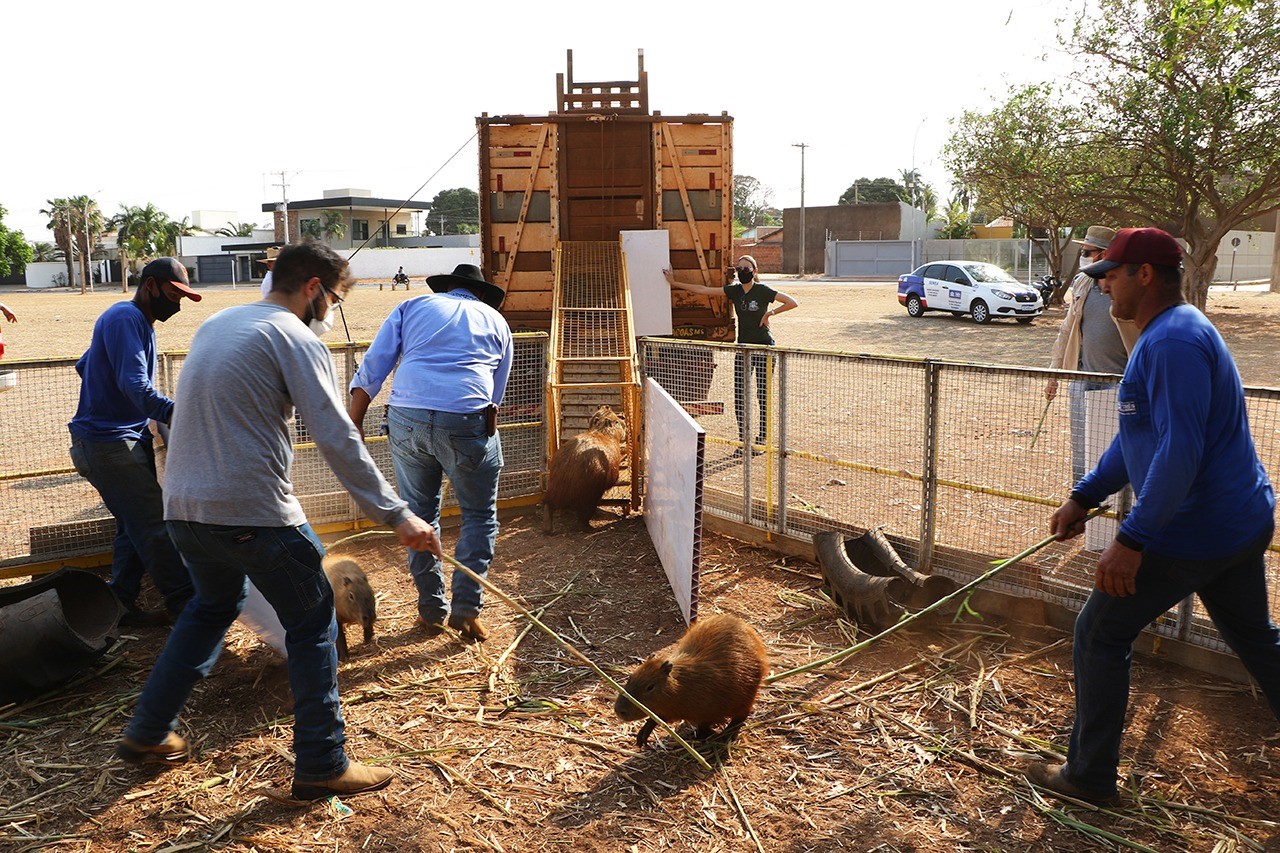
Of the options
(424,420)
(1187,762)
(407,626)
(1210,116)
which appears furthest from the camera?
(1210,116)

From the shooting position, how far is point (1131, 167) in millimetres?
23359

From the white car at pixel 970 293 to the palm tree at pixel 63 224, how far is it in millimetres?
68525

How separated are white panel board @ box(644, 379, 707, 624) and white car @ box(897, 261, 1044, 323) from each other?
20.8 meters

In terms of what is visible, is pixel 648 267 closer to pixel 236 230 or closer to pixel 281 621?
pixel 281 621

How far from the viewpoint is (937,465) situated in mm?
5656

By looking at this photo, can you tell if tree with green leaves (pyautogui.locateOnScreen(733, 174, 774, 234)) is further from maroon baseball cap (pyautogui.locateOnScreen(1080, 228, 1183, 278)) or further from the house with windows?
maroon baseball cap (pyautogui.locateOnScreen(1080, 228, 1183, 278))

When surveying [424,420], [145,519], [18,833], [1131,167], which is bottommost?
[18,833]

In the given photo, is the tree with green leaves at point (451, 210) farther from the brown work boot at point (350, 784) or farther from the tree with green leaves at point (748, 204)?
the brown work boot at point (350, 784)

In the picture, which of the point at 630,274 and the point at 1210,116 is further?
the point at 1210,116

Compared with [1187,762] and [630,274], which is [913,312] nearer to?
[630,274]

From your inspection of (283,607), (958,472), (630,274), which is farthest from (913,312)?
(283,607)

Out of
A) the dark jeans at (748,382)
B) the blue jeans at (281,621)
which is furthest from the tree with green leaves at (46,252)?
the blue jeans at (281,621)

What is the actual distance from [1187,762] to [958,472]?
4.27 meters

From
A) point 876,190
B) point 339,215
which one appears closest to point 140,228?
point 339,215
